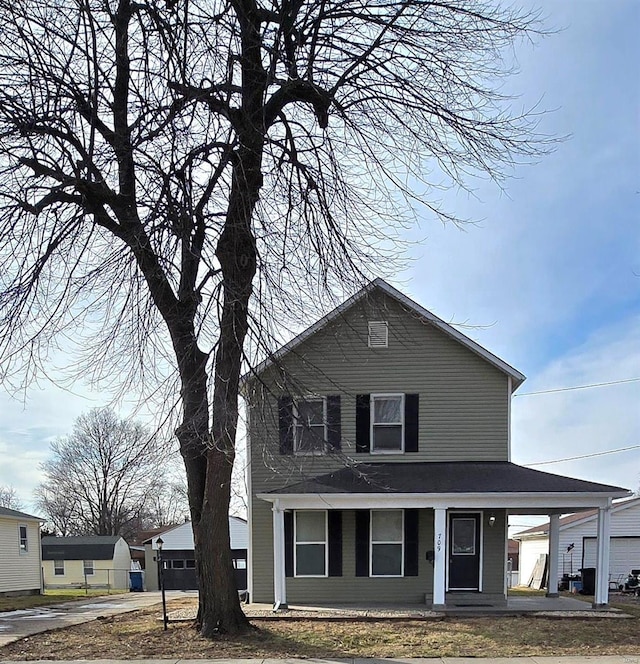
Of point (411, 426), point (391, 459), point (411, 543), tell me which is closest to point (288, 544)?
point (411, 543)

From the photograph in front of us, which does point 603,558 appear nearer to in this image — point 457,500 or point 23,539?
point 457,500

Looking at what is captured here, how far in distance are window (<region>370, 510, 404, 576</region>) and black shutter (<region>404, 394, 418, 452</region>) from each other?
141cm

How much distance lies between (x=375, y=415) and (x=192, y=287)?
275 inches

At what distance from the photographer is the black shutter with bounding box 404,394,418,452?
1422cm

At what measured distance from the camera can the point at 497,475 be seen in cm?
1309

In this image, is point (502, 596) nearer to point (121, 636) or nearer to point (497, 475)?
point (497, 475)

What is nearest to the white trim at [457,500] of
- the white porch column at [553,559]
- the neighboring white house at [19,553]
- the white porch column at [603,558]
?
the white porch column at [603,558]

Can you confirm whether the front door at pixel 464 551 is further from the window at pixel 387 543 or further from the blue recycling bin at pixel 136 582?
the blue recycling bin at pixel 136 582

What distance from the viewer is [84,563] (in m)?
41.3

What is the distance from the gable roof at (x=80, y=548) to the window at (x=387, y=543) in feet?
104

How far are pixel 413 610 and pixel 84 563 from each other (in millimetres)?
34805

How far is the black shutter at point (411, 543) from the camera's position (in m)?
13.8

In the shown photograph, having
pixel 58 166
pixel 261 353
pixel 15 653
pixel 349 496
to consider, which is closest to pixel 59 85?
pixel 58 166

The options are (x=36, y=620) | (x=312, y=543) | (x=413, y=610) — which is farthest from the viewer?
(x=312, y=543)
